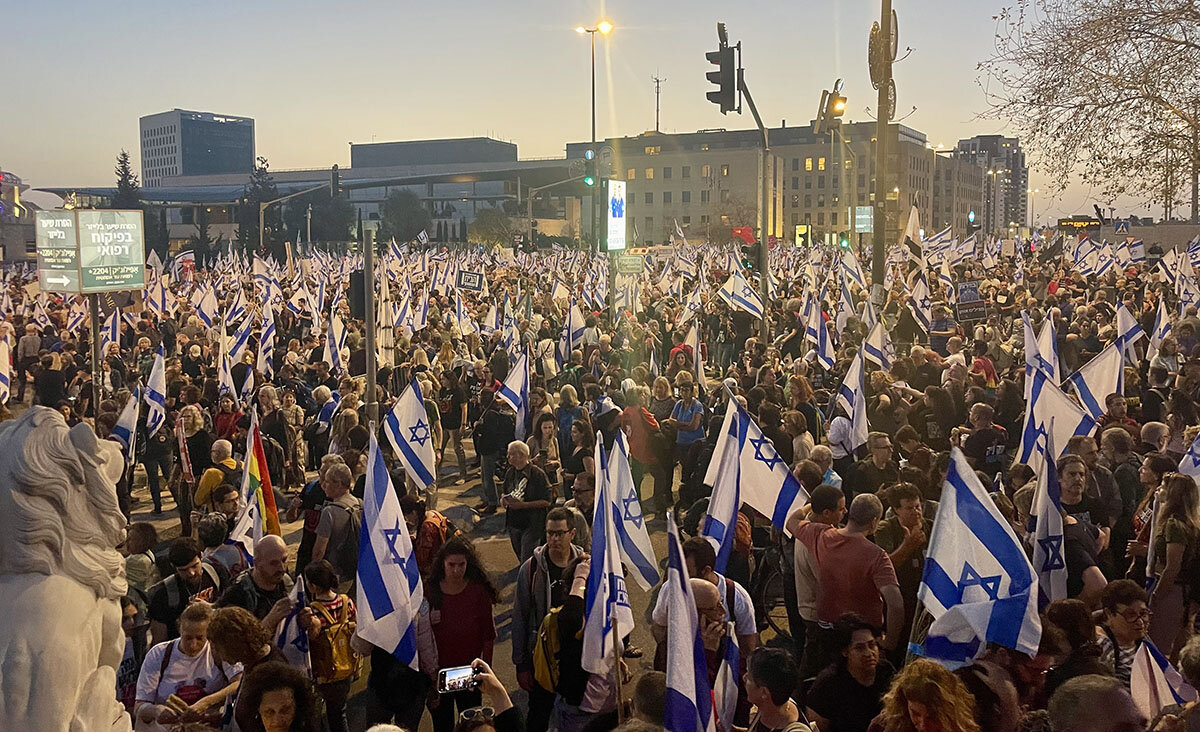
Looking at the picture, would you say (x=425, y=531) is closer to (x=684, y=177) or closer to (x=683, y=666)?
(x=683, y=666)

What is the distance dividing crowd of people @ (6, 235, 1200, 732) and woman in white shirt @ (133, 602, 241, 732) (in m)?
0.01

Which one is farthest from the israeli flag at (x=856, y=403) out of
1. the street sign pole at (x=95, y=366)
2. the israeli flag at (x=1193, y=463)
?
the street sign pole at (x=95, y=366)

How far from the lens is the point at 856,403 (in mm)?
9625

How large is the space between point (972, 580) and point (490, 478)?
7735 mm

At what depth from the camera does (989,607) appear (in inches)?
183

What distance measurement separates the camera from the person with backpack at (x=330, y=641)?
17.8 feet

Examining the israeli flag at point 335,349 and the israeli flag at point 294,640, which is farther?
the israeli flag at point 335,349

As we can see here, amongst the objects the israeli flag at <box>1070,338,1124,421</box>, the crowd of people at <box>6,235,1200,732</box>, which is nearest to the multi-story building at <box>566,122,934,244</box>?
the crowd of people at <box>6,235,1200,732</box>

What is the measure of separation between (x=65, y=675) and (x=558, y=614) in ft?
9.51

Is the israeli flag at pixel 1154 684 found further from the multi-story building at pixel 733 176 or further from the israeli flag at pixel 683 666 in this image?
the multi-story building at pixel 733 176

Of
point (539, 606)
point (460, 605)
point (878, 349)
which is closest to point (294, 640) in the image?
point (460, 605)

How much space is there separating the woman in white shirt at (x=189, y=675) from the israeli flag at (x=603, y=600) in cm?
169

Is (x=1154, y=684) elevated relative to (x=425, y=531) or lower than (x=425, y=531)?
lower

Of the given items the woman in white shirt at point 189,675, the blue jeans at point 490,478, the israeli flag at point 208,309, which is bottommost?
the blue jeans at point 490,478
